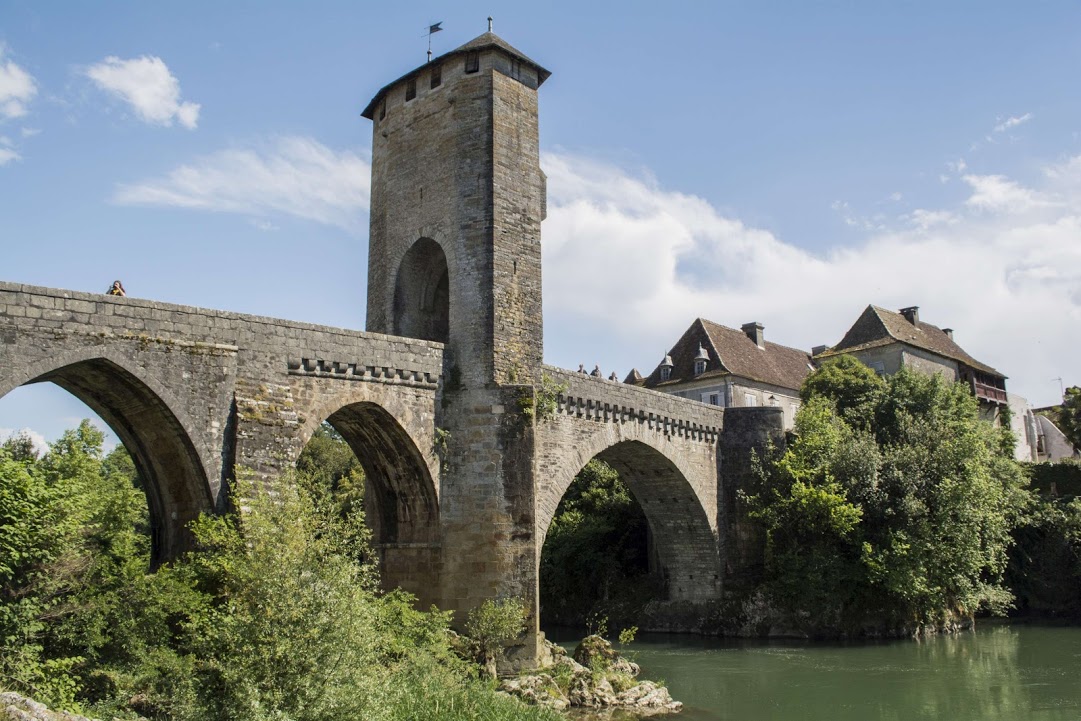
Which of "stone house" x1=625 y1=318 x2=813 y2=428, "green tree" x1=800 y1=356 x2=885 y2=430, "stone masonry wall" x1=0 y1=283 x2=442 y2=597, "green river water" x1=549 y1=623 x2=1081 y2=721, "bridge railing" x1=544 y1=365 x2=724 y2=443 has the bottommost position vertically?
"green river water" x1=549 y1=623 x2=1081 y2=721

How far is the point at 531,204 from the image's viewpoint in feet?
58.1

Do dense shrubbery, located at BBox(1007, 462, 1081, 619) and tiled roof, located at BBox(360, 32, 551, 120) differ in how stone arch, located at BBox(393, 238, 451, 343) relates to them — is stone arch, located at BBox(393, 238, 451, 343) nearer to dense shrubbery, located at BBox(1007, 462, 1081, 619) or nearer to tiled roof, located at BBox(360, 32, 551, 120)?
tiled roof, located at BBox(360, 32, 551, 120)

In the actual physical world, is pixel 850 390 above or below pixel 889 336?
below

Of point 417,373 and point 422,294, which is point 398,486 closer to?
point 417,373

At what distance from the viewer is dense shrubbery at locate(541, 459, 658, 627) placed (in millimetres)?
28438

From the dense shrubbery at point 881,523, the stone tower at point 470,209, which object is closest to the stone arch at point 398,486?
the stone tower at point 470,209

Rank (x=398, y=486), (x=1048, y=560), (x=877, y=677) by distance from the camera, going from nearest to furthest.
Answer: (x=398, y=486)
(x=877, y=677)
(x=1048, y=560)

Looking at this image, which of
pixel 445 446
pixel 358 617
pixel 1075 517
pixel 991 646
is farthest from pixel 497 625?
pixel 1075 517

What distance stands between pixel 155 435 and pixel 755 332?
3010cm

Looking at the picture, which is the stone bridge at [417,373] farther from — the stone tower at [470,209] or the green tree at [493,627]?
the green tree at [493,627]

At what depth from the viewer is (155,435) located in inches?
532

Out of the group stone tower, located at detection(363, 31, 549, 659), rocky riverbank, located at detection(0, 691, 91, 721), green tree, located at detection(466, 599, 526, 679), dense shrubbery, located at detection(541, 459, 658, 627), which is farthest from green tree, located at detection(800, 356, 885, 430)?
rocky riverbank, located at detection(0, 691, 91, 721)

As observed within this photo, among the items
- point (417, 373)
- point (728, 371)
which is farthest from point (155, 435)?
point (728, 371)

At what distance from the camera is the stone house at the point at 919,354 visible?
37688mm
